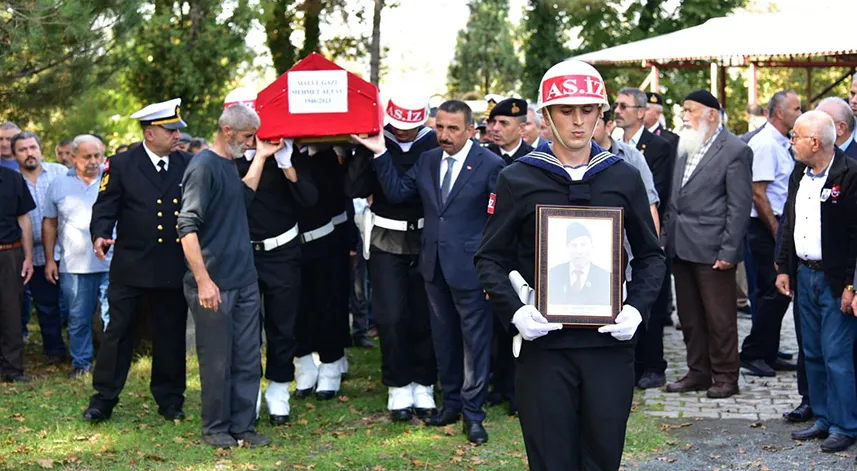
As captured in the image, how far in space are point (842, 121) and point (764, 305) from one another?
2.27 metres

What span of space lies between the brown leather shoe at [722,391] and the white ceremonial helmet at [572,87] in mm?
5089

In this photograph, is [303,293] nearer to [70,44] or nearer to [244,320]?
[244,320]

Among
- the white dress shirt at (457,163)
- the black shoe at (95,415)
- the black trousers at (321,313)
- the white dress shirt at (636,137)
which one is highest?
the white dress shirt at (636,137)

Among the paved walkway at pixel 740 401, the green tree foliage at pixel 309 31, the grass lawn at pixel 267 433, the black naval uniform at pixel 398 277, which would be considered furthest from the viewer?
the green tree foliage at pixel 309 31

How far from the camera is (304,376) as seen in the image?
9523 mm

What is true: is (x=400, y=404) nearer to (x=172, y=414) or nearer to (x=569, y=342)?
(x=172, y=414)

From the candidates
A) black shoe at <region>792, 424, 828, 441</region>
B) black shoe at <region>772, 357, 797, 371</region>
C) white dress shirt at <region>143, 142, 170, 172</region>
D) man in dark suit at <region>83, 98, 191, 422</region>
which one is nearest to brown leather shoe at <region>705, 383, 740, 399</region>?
black shoe at <region>772, 357, 797, 371</region>

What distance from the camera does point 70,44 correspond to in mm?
10516

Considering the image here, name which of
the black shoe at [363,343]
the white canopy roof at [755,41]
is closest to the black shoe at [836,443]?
the black shoe at [363,343]

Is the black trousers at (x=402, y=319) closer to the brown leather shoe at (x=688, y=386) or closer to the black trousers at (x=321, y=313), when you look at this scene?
the black trousers at (x=321, y=313)

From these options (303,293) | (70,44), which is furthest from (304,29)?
(303,293)

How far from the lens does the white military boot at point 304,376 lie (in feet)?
31.2

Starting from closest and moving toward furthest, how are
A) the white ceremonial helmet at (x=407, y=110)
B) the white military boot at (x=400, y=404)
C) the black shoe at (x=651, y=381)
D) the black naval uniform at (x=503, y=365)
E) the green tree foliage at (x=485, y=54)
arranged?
the white ceremonial helmet at (x=407, y=110) < the white military boot at (x=400, y=404) < the black naval uniform at (x=503, y=365) < the black shoe at (x=651, y=381) < the green tree foliage at (x=485, y=54)

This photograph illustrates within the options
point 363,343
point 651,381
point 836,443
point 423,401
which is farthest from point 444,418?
point 363,343
